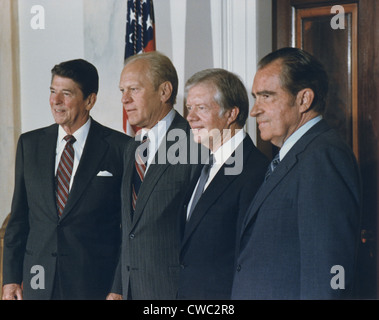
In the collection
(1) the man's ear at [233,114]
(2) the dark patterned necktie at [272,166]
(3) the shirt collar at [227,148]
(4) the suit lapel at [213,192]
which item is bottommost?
(4) the suit lapel at [213,192]

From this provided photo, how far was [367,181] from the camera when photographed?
3.02 m

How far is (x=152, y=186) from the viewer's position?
8.80 ft

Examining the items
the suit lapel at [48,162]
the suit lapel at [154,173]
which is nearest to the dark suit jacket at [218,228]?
the suit lapel at [154,173]

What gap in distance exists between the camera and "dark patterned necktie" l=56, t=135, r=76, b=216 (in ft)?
9.78

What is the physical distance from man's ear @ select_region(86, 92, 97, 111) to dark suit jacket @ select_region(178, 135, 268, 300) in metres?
1.01

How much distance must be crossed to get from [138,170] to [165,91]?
0.42 m

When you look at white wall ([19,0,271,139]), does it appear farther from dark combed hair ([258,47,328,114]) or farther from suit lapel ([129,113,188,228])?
dark combed hair ([258,47,328,114])

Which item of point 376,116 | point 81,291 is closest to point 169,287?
point 81,291

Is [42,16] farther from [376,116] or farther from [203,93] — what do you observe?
[376,116]

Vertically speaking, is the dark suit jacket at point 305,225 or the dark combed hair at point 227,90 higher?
the dark combed hair at point 227,90

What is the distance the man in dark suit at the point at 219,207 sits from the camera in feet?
7.88

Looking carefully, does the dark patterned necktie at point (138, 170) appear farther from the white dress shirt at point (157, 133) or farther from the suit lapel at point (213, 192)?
the suit lapel at point (213, 192)

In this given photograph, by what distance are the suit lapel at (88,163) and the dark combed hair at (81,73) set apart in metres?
0.24
